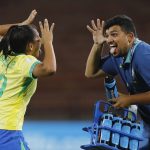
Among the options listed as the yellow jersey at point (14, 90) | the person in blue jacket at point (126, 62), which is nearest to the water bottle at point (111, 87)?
the person in blue jacket at point (126, 62)

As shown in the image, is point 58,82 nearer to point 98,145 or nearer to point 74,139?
point 74,139

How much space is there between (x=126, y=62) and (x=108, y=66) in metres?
0.27

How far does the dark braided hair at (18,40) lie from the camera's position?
119 inches

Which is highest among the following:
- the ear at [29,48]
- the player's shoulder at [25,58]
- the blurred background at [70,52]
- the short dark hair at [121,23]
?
the short dark hair at [121,23]

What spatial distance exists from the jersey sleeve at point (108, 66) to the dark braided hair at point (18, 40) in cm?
60

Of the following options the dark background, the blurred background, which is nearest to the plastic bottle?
the blurred background

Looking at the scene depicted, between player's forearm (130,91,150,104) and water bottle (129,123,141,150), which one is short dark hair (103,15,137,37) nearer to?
player's forearm (130,91,150,104)

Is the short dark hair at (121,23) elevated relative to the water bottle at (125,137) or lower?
elevated

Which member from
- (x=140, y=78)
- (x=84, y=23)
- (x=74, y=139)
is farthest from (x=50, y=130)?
(x=140, y=78)

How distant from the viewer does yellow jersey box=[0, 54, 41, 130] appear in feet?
9.59

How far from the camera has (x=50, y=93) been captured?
7.40 meters

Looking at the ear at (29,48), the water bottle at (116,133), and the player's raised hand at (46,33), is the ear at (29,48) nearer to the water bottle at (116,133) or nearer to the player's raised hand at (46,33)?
the player's raised hand at (46,33)

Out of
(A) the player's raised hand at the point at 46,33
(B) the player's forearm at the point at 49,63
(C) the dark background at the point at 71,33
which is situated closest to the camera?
(B) the player's forearm at the point at 49,63

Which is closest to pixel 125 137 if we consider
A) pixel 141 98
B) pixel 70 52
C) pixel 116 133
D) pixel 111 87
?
pixel 116 133
